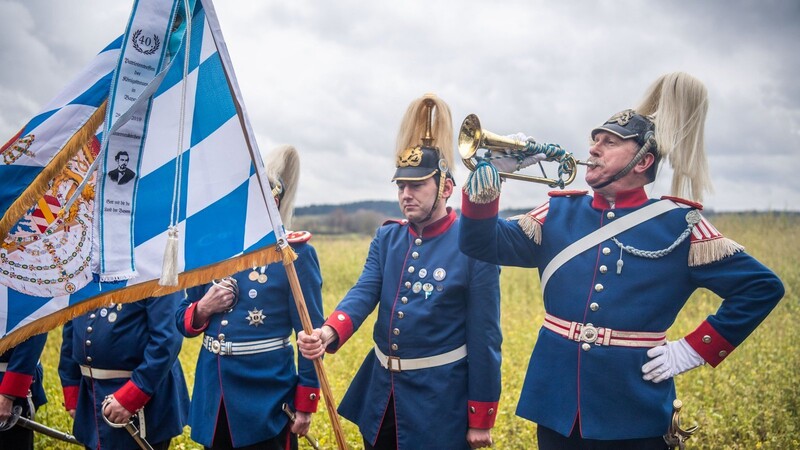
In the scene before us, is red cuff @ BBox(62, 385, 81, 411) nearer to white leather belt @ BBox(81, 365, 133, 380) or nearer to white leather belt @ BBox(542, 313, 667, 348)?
white leather belt @ BBox(81, 365, 133, 380)

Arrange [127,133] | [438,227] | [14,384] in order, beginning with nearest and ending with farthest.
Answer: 1. [127,133]
2. [438,227]
3. [14,384]

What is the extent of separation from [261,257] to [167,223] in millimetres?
464

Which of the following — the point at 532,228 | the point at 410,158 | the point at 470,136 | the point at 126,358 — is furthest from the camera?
the point at 126,358

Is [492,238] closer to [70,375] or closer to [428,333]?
[428,333]

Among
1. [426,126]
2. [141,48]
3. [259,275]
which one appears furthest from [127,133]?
[426,126]

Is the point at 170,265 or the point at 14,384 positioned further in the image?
the point at 14,384

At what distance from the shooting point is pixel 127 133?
2596mm

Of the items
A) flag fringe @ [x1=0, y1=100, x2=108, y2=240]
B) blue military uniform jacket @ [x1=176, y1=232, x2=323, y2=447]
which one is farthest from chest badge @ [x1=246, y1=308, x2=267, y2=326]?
flag fringe @ [x1=0, y1=100, x2=108, y2=240]

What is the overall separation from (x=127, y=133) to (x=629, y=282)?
2.39m

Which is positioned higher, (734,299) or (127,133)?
(127,133)

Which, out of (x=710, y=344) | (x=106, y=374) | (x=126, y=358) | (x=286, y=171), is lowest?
(x=106, y=374)

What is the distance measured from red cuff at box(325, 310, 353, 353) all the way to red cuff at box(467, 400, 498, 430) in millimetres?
759

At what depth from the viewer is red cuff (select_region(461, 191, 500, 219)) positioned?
2.70 m

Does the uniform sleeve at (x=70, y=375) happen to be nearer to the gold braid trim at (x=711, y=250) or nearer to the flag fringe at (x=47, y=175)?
the flag fringe at (x=47, y=175)
